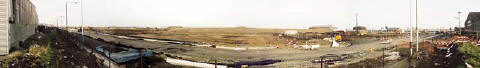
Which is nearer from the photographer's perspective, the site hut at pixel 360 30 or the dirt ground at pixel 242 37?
the dirt ground at pixel 242 37

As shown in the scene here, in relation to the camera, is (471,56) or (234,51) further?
(234,51)

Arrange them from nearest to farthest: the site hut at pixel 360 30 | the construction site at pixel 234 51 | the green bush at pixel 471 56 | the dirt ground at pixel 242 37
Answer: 1. the green bush at pixel 471 56
2. the construction site at pixel 234 51
3. the dirt ground at pixel 242 37
4. the site hut at pixel 360 30

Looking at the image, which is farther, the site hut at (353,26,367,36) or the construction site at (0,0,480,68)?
the site hut at (353,26,367,36)

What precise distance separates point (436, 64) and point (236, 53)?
12.6 m

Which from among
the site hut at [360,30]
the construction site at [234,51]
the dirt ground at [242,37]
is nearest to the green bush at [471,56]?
the construction site at [234,51]

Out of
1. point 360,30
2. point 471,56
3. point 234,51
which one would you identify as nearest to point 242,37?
point 234,51

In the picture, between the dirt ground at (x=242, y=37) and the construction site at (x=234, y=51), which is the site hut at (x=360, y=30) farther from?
the dirt ground at (x=242, y=37)

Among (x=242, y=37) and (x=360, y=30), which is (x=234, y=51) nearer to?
(x=242, y=37)

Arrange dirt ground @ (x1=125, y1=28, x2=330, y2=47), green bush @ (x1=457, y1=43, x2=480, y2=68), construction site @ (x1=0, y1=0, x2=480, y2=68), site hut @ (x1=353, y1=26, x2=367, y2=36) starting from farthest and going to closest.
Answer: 1. site hut @ (x1=353, y1=26, x2=367, y2=36)
2. dirt ground @ (x1=125, y1=28, x2=330, y2=47)
3. construction site @ (x1=0, y1=0, x2=480, y2=68)
4. green bush @ (x1=457, y1=43, x2=480, y2=68)

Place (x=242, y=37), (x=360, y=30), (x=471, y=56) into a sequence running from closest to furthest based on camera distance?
(x=471, y=56)
(x=242, y=37)
(x=360, y=30)

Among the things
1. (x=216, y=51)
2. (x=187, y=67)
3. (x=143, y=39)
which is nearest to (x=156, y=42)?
(x=143, y=39)

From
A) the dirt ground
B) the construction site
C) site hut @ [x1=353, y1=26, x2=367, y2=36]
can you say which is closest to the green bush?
the construction site

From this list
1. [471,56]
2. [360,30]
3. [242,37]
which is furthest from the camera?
[360,30]

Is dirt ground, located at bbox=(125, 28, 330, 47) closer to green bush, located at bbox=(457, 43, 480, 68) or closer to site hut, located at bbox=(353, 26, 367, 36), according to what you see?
site hut, located at bbox=(353, 26, 367, 36)
